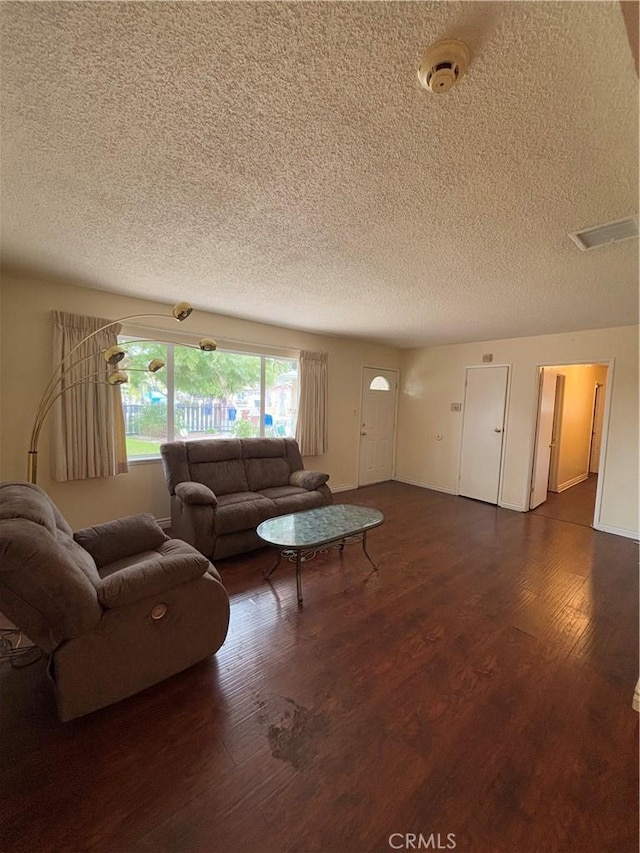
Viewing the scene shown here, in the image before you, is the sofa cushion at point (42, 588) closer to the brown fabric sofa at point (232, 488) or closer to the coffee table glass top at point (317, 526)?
the coffee table glass top at point (317, 526)

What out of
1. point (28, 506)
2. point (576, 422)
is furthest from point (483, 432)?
point (28, 506)

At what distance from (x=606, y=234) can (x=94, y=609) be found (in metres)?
3.23

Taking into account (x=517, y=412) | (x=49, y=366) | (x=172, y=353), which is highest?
(x=172, y=353)

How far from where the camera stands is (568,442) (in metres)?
5.84

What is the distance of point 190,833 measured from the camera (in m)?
1.08

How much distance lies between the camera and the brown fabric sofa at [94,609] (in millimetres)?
1265

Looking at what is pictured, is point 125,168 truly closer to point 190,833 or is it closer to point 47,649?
point 47,649

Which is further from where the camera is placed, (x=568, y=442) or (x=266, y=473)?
(x=568, y=442)

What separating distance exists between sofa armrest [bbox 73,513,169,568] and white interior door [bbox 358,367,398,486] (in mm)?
3993

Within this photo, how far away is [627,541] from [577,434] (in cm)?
303

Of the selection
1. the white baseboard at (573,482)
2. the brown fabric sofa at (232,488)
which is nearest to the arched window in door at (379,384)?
the brown fabric sofa at (232,488)

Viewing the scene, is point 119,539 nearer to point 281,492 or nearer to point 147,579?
point 147,579

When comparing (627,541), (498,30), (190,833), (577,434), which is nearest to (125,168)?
(498,30)

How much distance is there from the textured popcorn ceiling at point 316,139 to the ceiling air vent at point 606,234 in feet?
0.34
